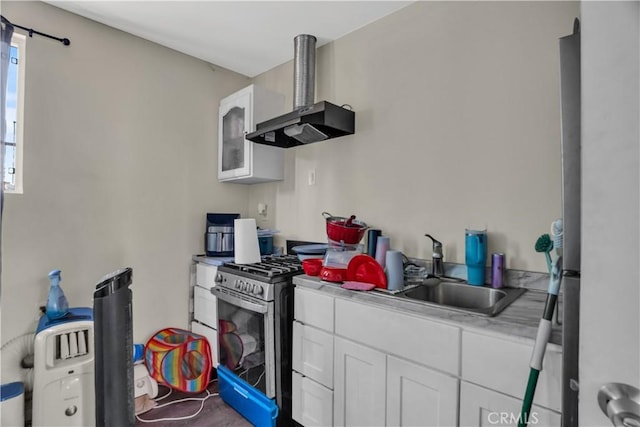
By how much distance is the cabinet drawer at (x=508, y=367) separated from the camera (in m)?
0.90

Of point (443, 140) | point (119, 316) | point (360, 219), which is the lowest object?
point (119, 316)

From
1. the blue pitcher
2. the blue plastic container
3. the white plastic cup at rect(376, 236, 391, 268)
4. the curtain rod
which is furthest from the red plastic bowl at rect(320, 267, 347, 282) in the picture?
the curtain rod

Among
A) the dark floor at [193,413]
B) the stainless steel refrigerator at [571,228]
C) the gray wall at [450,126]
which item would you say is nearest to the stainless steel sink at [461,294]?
the gray wall at [450,126]

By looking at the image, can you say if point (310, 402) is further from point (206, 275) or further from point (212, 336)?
point (206, 275)

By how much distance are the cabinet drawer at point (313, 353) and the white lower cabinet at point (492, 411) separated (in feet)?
2.04

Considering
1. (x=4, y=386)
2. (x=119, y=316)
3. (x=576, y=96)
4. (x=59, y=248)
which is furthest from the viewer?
(x=59, y=248)

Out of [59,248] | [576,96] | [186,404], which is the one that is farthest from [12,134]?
[576,96]

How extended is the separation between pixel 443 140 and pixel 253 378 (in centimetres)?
178

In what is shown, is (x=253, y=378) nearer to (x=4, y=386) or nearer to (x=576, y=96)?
(x=4, y=386)

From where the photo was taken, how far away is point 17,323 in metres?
1.77

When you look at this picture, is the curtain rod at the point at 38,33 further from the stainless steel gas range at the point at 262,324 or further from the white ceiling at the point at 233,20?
the stainless steel gas range at the point at 262,324

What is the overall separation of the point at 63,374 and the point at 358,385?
154cm

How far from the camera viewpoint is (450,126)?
1687 mm

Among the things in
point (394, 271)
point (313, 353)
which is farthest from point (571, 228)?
point (313, 353)
